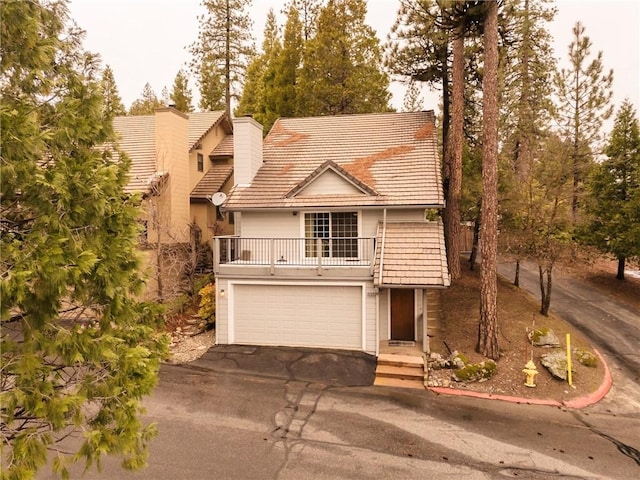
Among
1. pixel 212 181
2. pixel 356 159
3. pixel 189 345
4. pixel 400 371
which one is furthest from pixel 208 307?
pixel 356 159

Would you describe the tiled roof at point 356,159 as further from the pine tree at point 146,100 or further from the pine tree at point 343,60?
the pine tree at point 146,100

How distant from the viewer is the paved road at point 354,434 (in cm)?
710

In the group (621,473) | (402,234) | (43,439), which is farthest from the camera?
(402,234)

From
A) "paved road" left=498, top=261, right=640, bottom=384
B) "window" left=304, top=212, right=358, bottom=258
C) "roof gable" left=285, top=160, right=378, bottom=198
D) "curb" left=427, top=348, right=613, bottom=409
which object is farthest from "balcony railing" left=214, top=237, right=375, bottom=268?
"paved road" left=498, top=261, right=640, bottom=384

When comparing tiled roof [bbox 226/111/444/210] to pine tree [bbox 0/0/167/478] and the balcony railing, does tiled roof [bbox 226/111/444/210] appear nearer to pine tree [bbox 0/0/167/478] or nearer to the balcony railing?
the balcony railing

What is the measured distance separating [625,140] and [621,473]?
2069 cm

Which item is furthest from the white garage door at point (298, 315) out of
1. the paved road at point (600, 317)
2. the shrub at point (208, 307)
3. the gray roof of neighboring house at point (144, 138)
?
the paved road at point (600, 317)

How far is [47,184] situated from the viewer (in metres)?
3.94

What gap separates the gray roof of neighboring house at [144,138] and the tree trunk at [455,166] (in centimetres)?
1294

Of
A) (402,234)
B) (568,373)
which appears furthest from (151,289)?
(568,373)

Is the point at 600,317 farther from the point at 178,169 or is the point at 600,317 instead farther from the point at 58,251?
the point at 58,251

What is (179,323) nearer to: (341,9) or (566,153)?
(566,153)

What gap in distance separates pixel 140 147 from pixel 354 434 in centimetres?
1758

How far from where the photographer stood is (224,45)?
31.0 meters
